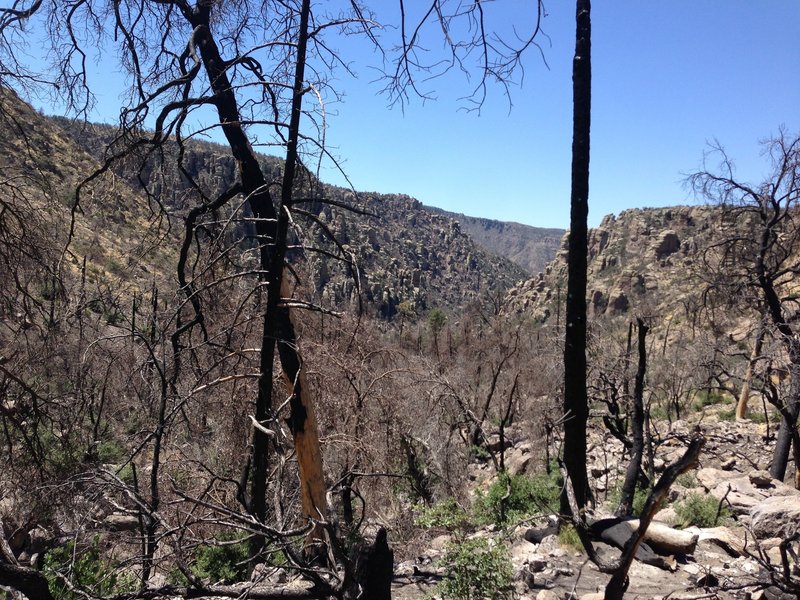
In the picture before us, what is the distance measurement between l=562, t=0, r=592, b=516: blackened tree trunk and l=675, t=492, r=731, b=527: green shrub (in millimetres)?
1664

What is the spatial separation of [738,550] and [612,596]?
347 centimetres

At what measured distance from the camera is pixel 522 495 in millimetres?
10695

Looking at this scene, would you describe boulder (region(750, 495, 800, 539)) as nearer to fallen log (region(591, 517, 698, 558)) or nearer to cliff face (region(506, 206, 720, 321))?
fallen log (region(591, 517, 698, 558))

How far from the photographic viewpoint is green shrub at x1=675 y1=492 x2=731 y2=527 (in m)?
7.12

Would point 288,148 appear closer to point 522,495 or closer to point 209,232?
point 209,232

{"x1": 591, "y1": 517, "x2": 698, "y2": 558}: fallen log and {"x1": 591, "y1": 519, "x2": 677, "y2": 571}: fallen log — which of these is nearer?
{"x1": 591, "y1": 519, "x2": 677, "y2": 571}: fallen log

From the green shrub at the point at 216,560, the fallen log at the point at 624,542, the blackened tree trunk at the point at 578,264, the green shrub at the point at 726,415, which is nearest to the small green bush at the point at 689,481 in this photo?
the blackened tree trunk at the point at 578,264

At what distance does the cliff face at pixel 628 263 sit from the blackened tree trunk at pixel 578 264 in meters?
55.7

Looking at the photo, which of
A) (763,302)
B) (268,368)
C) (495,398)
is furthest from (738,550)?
(495,398)

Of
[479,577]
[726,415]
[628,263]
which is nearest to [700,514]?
[479,577]

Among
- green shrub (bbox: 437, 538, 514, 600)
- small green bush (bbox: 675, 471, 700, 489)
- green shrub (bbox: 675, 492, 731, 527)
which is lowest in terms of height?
small green bush (bbox: 675, 471, 700, 489)

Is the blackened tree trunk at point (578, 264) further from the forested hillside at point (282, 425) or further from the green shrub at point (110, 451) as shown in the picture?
the green shrub at point (110, 451)

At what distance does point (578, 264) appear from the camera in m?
6.72

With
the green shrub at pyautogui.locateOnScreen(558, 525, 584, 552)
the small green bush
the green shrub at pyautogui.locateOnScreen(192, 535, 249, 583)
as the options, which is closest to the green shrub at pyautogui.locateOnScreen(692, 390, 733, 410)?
the small green bush
